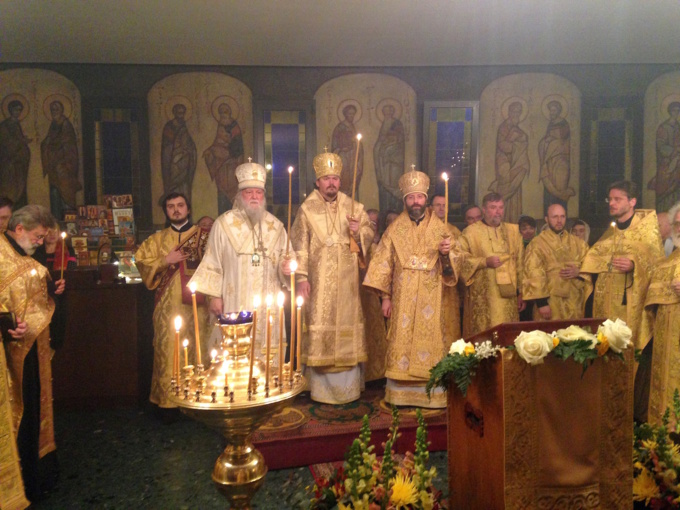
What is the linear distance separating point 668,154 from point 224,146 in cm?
680

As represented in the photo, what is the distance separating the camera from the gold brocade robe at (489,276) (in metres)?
5.18

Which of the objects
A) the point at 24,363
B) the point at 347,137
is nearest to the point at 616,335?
the point at 24,363

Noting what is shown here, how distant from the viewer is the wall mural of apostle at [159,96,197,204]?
25.7ft

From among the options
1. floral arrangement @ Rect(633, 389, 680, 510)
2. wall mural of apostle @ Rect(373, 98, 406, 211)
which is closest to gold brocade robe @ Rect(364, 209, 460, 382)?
floral arrangement @ Rect(633, 389, 680, 510)

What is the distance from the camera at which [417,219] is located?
4.89 meters

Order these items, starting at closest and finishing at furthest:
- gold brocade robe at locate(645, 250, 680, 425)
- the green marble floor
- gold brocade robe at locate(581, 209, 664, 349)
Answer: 1. the green marble floor
2. gold brocade robe at locate(645, 250, 680, 425)
3. gold brocade robe at locate(581, 209, 664, 349)

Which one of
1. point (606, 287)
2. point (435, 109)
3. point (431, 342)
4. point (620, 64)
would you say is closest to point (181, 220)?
point (431, 342)

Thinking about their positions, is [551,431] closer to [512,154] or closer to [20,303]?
[20,303]

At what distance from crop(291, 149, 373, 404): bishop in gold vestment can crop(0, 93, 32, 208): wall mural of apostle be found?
194 inches

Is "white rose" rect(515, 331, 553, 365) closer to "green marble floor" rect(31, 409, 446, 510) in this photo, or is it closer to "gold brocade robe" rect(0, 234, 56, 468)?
"green marble floor" rect(31, 409, 446, 510)

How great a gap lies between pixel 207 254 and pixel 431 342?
6.85 ft

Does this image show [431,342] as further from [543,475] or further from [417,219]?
[543,475]

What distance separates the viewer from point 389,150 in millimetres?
8109

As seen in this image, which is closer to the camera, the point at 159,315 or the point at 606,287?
the point at 606,287
